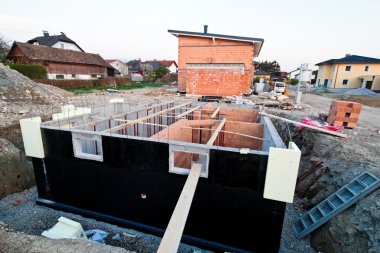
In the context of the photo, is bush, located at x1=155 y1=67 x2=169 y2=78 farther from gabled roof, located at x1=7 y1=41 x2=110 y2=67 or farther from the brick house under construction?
the brick house under construction

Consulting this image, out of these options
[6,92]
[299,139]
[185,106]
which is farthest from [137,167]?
[6,92]

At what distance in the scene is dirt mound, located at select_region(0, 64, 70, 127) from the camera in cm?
982

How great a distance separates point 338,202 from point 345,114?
5831mm

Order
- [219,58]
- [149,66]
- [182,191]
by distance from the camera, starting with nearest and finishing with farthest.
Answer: [182,191], [219,58], [149,66]

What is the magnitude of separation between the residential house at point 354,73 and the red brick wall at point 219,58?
977 inches

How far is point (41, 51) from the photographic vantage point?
28.6 meters

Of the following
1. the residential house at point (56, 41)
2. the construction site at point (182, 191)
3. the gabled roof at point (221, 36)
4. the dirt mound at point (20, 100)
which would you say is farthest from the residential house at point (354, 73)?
the residential house at point (56, 41)

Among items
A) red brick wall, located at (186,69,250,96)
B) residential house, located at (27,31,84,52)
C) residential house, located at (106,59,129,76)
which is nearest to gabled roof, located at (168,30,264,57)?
red brick wall, located at (186,69,250,96)

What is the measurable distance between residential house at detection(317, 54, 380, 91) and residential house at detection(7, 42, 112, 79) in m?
42.3

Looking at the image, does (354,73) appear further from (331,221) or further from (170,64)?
(170,64)

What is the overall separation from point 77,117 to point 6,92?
899 centimetres

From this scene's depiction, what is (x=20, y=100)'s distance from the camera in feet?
38.9

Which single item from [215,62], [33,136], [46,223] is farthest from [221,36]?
[46,223]

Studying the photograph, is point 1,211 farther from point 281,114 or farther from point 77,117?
point 281,114
